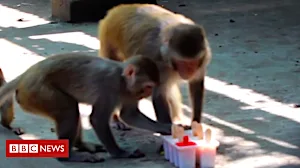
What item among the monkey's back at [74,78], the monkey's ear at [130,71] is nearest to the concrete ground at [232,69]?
the monkey's back at [74,78]

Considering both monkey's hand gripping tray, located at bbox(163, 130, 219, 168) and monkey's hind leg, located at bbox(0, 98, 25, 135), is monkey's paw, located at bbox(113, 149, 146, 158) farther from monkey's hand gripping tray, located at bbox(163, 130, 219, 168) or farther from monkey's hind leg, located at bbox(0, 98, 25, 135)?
monkey's hind leg, located at bbox(0, 98, 25, 135)

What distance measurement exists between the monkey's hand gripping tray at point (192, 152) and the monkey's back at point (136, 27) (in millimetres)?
824

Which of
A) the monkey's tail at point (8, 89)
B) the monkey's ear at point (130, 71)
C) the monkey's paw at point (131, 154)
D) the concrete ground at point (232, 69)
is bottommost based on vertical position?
Answer: the concrete ground at point (232, 69)

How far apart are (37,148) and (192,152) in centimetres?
116

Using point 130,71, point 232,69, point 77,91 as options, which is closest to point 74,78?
point 77,91

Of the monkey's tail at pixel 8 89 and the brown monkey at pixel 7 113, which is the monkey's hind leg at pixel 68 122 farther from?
the brown monkey at pixel 7 113

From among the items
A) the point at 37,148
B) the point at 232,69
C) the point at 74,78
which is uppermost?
the point at 74,78

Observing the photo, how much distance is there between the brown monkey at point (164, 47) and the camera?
17.8 ft

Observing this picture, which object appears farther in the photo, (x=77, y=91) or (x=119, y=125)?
(x=119, y=125)

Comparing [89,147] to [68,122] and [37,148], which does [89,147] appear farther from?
[37,148]

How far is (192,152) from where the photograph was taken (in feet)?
17.7

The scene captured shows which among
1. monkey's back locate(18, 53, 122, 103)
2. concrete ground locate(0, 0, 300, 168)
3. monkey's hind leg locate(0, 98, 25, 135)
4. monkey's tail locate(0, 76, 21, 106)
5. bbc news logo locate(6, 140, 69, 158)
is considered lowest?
concrete ground locate(0, 0, 300, 168)

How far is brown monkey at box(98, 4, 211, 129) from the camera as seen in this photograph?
544cm

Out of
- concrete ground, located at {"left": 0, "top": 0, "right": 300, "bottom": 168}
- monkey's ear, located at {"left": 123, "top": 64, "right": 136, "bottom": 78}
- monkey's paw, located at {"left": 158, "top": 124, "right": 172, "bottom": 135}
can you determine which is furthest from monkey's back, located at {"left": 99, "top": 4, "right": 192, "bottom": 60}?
concrete ground, located at {"left": 0, "top": 0, "right": 300, "bottom": 168}
